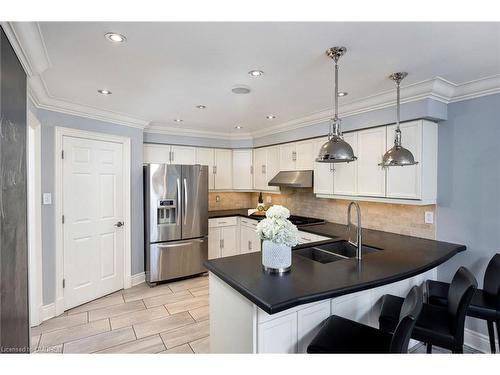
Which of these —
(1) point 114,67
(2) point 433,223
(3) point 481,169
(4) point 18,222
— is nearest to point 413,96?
(3) point 481,169

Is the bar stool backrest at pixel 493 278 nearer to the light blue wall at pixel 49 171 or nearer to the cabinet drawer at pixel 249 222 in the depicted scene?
the cabinet drawer at pixel 249 222

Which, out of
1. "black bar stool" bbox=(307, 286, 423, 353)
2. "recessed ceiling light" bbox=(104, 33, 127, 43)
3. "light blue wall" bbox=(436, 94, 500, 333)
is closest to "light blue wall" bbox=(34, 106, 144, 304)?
"recessed ceiling light" bbox=(104, 33, 127, 43)

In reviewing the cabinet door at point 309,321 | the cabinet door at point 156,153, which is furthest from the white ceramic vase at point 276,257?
the cabinet door at point 156,153

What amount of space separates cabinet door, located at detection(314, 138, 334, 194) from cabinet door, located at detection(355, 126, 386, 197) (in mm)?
392

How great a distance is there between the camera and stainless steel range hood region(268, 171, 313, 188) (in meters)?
3.63

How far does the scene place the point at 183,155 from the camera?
14.6 feet

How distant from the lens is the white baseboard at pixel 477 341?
236 centimetres

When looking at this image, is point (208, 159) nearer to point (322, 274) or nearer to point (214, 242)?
point (214, 242)

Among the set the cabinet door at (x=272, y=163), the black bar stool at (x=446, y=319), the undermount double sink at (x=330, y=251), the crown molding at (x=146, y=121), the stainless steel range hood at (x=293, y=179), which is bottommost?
the black bar stool at (x=446, y=319)

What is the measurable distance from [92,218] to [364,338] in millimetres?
3188

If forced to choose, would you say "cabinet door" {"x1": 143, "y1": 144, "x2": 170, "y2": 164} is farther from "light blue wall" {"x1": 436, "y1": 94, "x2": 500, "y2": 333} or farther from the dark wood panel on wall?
"light blue wall" {"x1": 436, "y1": 94, "x2": 500, "y2": 333}

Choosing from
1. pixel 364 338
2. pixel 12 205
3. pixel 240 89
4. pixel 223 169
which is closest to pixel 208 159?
pixel 223 169

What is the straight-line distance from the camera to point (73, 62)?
197cm

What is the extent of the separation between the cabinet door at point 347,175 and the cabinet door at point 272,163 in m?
1.17
